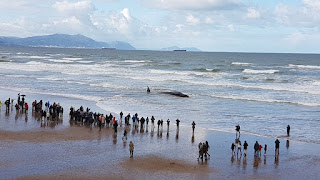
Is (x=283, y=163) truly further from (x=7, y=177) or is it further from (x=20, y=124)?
(x=20, y=124)

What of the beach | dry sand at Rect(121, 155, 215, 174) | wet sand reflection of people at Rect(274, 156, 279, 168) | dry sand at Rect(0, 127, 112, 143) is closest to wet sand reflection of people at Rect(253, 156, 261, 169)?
the beach

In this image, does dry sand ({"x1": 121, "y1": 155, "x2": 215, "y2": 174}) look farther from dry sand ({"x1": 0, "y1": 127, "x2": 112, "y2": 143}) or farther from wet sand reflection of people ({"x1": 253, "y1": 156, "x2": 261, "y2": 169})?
dry sand ({"x1": 0, "y1": 127, "x2": 112, "y2": 143})

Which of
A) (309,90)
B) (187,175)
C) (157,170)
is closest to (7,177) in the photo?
(157,170)

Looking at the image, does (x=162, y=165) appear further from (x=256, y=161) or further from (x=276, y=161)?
(x=276, y=161)

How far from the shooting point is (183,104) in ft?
118

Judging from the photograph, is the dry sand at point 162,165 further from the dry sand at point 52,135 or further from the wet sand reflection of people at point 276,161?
the dry sand at point 52,135

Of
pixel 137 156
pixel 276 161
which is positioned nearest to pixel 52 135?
pixel 137 156

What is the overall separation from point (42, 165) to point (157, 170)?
199 inches

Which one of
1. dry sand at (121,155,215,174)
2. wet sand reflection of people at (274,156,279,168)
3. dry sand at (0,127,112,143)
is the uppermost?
dry sand at (0,127,112,143)

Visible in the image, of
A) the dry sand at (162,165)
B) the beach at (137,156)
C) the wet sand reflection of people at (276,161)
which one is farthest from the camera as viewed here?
the wet sand reflection of people at (276,161)

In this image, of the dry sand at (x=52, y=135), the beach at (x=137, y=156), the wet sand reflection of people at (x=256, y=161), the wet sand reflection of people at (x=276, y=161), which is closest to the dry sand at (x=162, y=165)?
the beach at (x=137, y=156)

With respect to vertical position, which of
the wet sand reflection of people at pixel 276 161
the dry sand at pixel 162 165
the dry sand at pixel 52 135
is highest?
the dry sand at pixel 52 135

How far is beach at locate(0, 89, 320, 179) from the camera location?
16312 millimetres

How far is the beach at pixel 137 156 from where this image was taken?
16.3 metres
